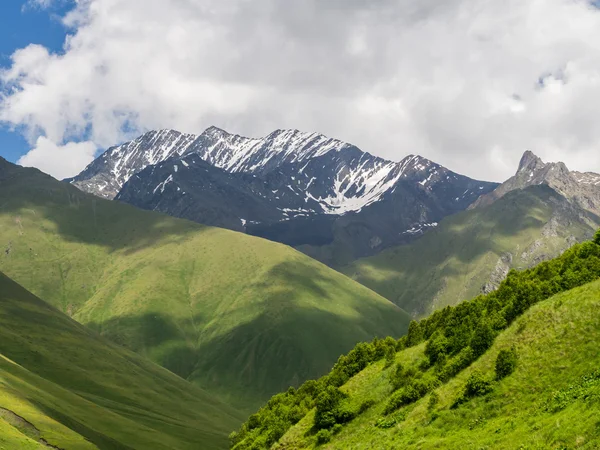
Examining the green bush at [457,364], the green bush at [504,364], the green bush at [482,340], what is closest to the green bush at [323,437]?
the green bush at [457,364]

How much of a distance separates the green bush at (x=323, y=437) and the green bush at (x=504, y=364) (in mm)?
17101

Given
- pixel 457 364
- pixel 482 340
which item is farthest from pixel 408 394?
pixel 482 340

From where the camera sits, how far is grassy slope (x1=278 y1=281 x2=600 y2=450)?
3472 cm

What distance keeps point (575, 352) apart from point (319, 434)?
23757mm

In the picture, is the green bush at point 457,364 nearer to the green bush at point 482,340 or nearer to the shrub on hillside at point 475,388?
the green bush at point 482,340

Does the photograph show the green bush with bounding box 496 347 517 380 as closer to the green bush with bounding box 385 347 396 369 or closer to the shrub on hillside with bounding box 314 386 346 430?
the shrub on hillside with bounding box 314 386 346 430

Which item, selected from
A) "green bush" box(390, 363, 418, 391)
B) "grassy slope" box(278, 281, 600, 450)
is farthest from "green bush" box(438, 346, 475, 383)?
"green bush" box(390, 363, 418, 391)

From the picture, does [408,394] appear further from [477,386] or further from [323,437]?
[323,437]

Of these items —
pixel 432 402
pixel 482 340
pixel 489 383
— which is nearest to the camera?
pixel 489 383

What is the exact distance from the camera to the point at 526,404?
138ft

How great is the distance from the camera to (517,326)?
51.3 meters

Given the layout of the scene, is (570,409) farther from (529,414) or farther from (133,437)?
(133,437)

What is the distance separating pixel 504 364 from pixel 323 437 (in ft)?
60.2

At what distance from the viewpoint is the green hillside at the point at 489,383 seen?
38.0 m
